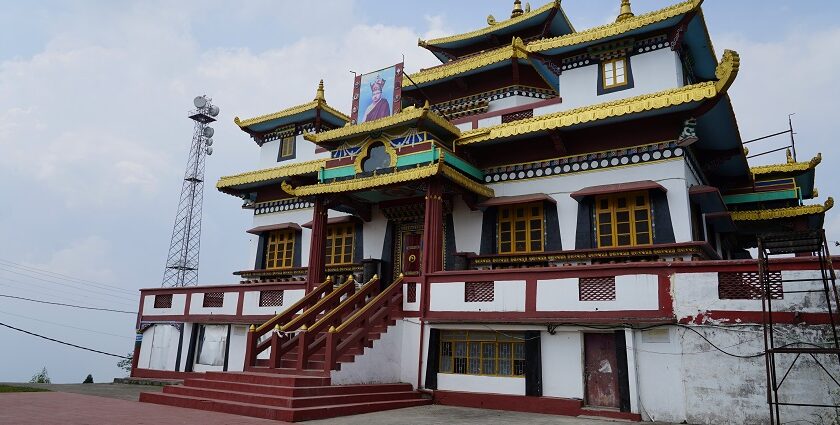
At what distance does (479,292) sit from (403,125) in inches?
194

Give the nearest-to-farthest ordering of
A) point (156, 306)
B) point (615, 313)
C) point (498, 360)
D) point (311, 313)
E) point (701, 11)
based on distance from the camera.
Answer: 1. point (615, 313)
2. point (498, 360)
3. point (311, 313)
4. point (701, 11)
5. point (156, 306)

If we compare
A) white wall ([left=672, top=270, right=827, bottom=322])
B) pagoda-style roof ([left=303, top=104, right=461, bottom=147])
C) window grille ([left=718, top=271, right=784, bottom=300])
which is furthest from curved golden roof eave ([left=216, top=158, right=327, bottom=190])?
window grille ([left=718, top=271, right=784, bottom=300])

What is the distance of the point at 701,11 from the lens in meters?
15.7

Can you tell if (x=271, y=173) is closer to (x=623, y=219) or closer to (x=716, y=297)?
(x=623, y=219)

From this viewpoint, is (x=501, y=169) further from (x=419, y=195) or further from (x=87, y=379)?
(x=87, y=379)

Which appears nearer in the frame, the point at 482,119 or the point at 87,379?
the point at 482,119

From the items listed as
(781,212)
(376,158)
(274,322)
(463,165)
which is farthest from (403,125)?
(781,212)

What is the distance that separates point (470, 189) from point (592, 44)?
206 inches

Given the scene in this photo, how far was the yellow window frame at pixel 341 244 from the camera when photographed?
63.8 ft

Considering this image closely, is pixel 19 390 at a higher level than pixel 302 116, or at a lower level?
lower

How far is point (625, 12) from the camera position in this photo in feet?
57.6

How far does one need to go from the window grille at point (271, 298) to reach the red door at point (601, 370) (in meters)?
8.97

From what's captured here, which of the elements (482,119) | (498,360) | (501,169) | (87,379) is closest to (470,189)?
(501,169)

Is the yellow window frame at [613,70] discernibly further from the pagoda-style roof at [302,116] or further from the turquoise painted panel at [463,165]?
the pagoda-style roof at [302,116]
